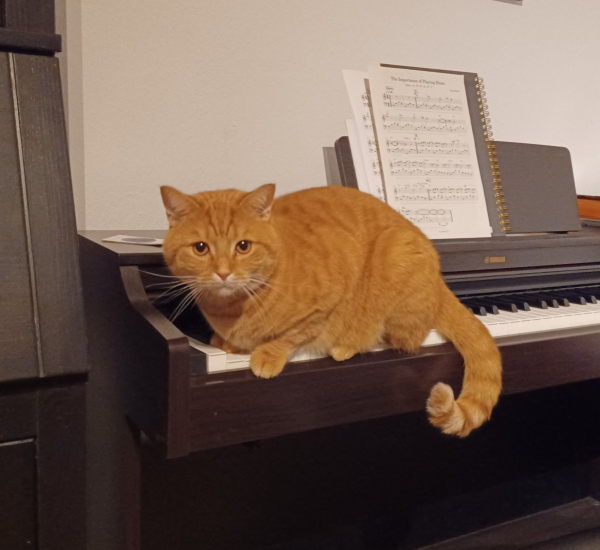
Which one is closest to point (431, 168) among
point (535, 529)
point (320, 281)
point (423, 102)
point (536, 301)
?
point (423, 102)

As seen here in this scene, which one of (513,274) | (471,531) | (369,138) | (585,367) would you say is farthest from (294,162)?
(471,531)

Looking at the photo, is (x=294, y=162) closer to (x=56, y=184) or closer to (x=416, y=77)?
(x=416, y=77)

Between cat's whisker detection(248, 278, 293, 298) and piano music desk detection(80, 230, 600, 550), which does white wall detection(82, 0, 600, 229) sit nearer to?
piano music desk detection(80, 230, 600, 550)

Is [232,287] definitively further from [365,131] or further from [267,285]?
[365,131]

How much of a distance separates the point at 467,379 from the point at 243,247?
1.58 feet

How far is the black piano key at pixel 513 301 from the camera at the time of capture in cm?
133

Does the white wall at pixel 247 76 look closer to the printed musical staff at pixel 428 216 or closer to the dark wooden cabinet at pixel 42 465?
the printed musical staff at pixel 428 216

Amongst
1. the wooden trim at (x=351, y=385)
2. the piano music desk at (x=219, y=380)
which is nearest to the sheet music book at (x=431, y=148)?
the piano music desk at (x=219, y=380)

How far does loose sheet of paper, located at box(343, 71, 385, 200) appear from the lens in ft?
4.36

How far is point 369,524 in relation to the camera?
1754 mm

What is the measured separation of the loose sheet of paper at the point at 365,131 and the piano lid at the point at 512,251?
197 millimetres

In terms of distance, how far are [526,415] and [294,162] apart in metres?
1.15

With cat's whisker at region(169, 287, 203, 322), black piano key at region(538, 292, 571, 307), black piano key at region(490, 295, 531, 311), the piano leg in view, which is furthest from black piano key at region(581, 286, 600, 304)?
the piano leg

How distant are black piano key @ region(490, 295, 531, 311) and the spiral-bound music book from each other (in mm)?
158
